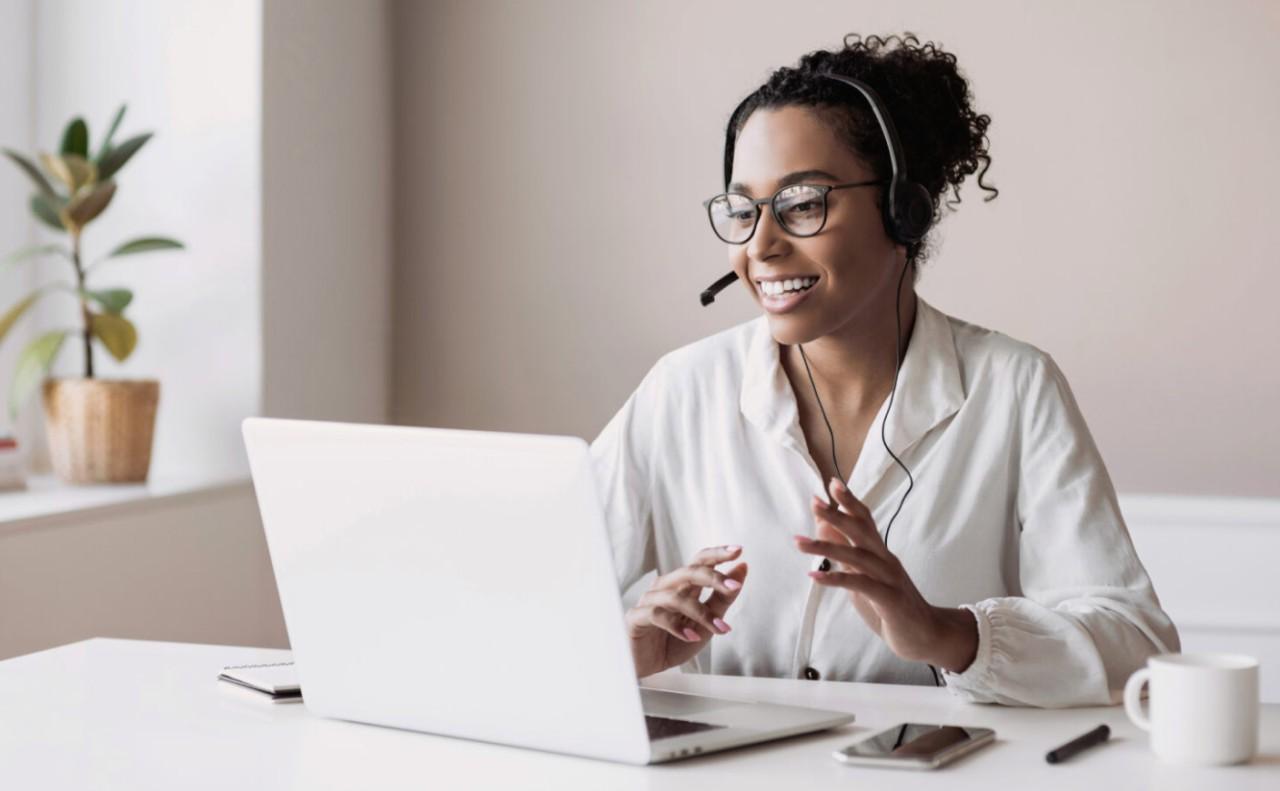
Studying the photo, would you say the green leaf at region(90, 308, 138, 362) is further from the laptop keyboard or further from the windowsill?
the laptop keyboard

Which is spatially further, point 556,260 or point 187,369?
point 556,260

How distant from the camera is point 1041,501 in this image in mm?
1589

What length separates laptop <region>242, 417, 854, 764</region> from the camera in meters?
1.06

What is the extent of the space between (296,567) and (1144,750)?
0.70 meters

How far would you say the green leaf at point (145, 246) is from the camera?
8.79ft

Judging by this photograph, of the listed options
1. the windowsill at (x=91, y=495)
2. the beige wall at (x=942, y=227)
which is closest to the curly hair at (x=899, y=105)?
the beige wall at (x=942, y=227)

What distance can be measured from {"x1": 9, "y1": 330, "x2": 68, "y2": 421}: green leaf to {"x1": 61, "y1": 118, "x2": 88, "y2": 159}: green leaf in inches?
12.7

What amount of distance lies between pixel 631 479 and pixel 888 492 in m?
0.32

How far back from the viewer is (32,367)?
8.65 ft

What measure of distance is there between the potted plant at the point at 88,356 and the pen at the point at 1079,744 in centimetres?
197

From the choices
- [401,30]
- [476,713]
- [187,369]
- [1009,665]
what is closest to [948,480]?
[1009,665]

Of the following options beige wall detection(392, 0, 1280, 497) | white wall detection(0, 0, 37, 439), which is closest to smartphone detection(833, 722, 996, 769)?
beige wall detection(392, 0, 1280, 497)

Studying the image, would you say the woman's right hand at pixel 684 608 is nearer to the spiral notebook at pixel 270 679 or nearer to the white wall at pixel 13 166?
the spiral notebook at pixel 270 679

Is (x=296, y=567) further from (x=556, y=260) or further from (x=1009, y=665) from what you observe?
(x=556, y=260)
